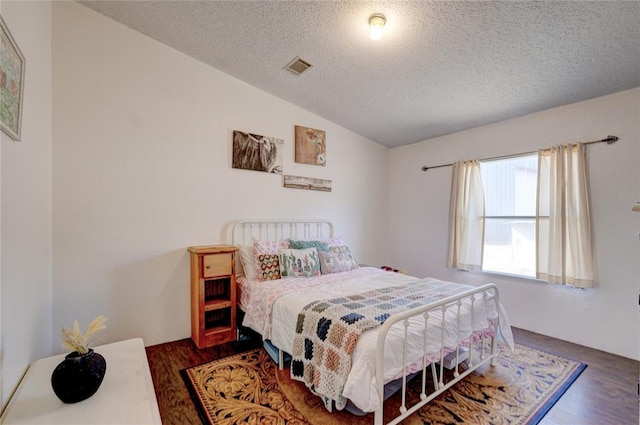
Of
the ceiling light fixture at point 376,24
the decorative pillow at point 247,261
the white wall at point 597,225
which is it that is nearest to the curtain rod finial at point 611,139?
the white wall at point 597,225

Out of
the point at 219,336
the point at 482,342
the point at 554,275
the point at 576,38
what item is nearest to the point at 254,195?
the point at 219,336

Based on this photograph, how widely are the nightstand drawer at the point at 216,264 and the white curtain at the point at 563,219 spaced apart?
3309 millimetres

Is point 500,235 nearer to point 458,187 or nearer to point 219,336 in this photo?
point 458,187

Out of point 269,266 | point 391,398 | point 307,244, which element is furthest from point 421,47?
point 391,398

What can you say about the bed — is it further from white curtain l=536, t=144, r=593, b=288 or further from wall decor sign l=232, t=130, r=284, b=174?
white curtain l=536, t=144, r=593, b=288

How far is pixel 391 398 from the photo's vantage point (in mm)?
1876

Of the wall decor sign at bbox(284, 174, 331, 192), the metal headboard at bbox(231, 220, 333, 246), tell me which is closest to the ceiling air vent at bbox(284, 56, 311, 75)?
the wall decor sign at bbox(284, 174, 331, 192)

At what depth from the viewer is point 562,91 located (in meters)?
2.62

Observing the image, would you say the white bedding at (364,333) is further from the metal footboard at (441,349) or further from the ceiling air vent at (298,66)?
→ the ceiling air vent at (298,66)

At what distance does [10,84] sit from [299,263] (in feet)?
7.63

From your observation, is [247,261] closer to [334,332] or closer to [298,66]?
[334,332]

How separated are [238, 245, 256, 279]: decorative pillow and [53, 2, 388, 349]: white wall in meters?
0.32

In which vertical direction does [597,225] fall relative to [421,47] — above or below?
below

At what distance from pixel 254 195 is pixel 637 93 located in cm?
386
